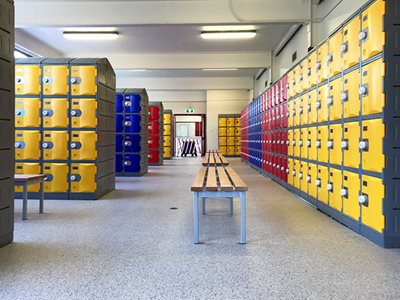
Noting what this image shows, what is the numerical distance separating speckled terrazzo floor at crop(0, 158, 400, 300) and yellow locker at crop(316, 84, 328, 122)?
1228mm

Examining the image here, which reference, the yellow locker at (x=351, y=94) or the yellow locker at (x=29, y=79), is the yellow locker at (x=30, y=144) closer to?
the yellow locker at (x=29, y=79)

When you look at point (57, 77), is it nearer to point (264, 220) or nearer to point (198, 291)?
point (264, 220)

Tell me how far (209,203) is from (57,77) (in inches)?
120

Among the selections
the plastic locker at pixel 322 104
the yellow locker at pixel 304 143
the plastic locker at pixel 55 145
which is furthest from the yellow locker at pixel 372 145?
the plastic locker at pixel 55 145

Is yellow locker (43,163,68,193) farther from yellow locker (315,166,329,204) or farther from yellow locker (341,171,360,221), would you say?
yellow locker (341,171,360,221)

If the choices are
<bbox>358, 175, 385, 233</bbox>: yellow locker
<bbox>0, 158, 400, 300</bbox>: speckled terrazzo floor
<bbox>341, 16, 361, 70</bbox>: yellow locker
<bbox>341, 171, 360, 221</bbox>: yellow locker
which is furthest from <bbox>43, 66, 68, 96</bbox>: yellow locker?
<bbox>358, 175, 385, 233</bbox>: yellow locker

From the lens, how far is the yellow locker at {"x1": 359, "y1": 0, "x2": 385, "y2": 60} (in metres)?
3.35

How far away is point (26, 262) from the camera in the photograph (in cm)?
304

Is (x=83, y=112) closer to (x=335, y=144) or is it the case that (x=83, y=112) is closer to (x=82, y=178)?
(x=82, y=178)

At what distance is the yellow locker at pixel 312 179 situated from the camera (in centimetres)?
531

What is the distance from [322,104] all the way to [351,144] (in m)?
1.10

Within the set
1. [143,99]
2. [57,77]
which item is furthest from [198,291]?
[143,99]

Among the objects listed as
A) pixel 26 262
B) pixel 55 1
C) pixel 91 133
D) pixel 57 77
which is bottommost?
pixel 26 262

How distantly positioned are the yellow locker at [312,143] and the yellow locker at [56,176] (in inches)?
145
